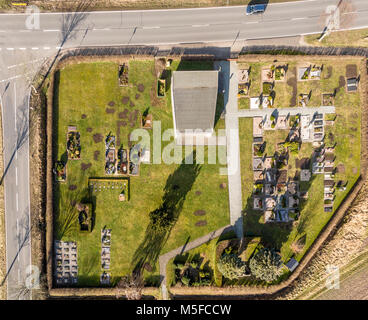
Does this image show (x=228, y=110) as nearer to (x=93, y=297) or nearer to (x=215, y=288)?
(x=215, y=288)

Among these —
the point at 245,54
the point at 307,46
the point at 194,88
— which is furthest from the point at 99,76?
the point at 307,46

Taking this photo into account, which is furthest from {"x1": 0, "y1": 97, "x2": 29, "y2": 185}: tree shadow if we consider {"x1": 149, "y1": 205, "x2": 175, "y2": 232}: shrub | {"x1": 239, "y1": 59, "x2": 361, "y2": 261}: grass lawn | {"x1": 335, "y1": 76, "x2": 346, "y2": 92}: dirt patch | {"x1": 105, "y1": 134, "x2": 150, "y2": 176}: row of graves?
{"x1": 335, "y1": 76, "x2": 346, "y2": 92}: dirt patch

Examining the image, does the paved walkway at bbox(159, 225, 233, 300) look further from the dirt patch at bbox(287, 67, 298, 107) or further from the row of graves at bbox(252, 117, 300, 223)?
the dirt patch at bbox(287, 67, 298, 107)

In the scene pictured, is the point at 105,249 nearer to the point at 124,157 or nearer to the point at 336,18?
the point at 124,157

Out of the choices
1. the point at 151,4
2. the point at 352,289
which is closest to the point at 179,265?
the point at 352,289

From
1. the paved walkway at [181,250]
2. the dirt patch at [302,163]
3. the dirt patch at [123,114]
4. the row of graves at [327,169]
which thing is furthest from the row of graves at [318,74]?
the dirt patch at [123,114]

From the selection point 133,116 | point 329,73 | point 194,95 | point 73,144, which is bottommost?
point 73,144
